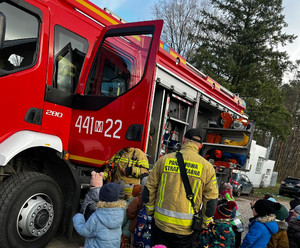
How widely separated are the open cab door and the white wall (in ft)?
56.6

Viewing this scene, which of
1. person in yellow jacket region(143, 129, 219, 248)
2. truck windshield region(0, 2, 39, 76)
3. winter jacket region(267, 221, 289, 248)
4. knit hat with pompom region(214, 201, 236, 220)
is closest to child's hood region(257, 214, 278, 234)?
knit hat with pompom region(214, 201, 236, 220)

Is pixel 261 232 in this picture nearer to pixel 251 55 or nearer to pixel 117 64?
pixel 117 64

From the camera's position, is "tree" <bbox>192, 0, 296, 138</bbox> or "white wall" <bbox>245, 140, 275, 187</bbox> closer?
"tree" <bbox>192, 0, 296, 138</bbox>

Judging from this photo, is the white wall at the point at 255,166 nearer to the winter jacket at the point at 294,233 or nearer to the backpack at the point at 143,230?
the winter jacket at the point at 294,233

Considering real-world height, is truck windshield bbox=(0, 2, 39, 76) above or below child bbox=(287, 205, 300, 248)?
above

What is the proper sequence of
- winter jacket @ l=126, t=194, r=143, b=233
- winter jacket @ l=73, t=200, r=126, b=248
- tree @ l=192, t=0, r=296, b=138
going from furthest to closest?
tree @ l=192, t=0, r=296, b=138 < winter jacket @ l=126, t=194, r=143, b=233 < winter jacket @ l=73, t=200, r=126, b=248

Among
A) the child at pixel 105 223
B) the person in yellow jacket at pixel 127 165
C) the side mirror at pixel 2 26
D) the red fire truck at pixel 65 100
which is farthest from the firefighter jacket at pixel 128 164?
the side mirror at pixel 2 26

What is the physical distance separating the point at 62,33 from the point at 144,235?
2695 mm

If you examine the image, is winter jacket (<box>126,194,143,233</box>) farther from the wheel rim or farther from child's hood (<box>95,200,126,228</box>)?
the wheel rim

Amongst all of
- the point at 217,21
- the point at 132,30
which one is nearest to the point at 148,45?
the point at 132,30

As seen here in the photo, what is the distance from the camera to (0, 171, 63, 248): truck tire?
106 inches

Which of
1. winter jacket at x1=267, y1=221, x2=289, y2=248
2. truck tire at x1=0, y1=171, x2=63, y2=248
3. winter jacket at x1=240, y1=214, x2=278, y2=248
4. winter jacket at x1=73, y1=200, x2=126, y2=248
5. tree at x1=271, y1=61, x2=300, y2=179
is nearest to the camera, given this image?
winter jacket at x1=73, y1=200, x2=126, y2=248

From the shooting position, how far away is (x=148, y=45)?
3.58 metres

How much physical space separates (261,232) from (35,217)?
8.27ft
